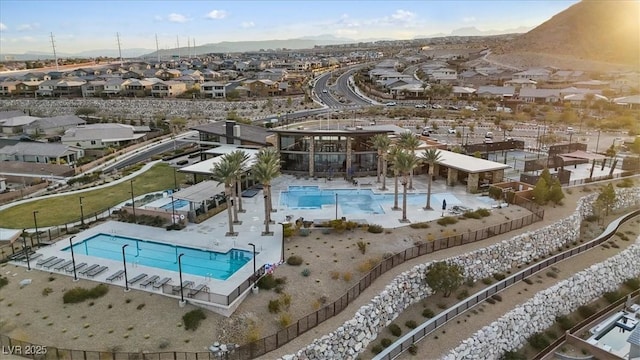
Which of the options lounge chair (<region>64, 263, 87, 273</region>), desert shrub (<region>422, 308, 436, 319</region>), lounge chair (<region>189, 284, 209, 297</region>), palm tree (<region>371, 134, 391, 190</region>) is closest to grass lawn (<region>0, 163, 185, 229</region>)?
lounge chair (<region>64, 263, 87, 273</region>)

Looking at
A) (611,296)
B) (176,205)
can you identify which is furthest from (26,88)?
(611,296)

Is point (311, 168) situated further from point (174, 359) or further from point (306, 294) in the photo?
point (174, 359)

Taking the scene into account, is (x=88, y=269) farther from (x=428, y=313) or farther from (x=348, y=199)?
(x=348, y=199)

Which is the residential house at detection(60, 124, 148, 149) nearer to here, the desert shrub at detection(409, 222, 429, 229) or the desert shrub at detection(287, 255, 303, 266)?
the desert shrub at detection(287, 255, 303, 266)

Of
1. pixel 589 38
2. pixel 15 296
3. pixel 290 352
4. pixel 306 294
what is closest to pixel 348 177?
pixel 306 294

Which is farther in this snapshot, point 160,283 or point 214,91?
point 214,91

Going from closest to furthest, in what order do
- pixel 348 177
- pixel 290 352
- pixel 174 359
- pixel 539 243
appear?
pixel 174 359
pixel 290 352
pixel 539 243
pixel 348 177

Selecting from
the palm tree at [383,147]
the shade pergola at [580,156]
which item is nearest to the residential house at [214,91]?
the palm tree at [383,147]
